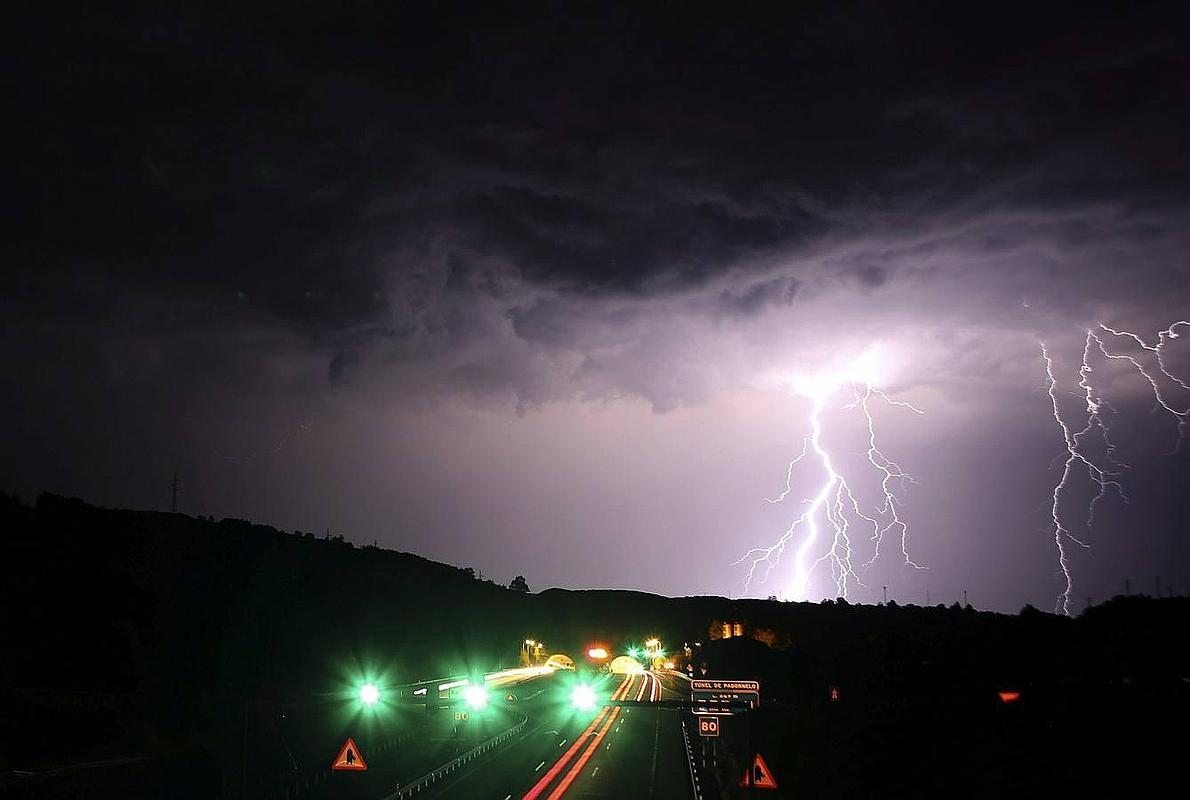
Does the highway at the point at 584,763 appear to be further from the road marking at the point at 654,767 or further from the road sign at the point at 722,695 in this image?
the road sign at the point at 722,695

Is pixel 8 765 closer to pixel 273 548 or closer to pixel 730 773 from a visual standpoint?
pixel 730 773

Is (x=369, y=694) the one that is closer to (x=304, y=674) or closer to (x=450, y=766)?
(x=450, y=766)

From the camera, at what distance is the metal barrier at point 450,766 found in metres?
43.5

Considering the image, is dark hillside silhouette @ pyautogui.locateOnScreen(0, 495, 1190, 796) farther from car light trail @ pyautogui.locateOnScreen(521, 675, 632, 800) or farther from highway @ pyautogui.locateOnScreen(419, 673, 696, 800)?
car light trail @ pyautogui.locateOnScreen(521, 675, 632, 800)

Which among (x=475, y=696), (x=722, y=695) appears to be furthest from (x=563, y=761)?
(x=722, y=695)

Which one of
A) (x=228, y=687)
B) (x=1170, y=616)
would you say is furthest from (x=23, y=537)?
(x=1170, y=616)

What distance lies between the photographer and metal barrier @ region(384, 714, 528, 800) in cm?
4347

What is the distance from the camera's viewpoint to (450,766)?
52188mm

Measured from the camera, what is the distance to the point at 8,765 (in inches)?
1946

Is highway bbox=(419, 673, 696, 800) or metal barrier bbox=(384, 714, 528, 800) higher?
metal barrier bbox=(384, 714, 528, 800)

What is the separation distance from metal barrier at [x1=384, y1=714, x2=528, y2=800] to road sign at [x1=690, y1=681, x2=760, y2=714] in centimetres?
1314

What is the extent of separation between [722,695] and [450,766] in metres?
18.4

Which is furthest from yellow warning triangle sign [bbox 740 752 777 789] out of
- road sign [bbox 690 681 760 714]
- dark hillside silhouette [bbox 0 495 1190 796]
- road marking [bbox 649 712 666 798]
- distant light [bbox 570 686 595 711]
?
distant light [bbox 570 686 595 711]

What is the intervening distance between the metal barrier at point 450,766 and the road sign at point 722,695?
13135mm
